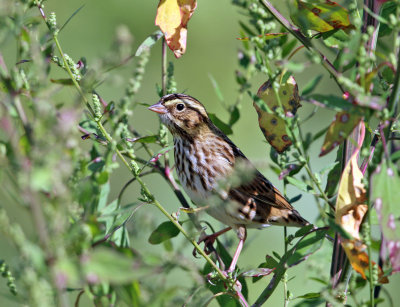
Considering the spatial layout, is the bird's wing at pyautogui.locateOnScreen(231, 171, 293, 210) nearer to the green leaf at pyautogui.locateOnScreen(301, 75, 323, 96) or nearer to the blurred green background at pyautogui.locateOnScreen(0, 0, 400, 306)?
the blurred green background at pyautogui.locateOnScreen(0, 0, 400, 306)

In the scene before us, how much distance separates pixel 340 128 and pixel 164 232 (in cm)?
81

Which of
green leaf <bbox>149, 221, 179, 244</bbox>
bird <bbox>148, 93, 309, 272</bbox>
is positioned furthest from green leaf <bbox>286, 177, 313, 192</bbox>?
bird <bbox>148, 93, 309, 272</bbox>

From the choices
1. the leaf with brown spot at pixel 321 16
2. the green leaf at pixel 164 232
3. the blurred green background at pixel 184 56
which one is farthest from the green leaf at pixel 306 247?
the blurred green background at pixel 184 56

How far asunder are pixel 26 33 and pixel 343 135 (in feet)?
1.93

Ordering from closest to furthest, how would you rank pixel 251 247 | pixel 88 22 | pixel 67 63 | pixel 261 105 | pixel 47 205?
pixel 47 205 → pixel 261 105 → pixel 67 63 → pixel 251 247 → pixel 88 22

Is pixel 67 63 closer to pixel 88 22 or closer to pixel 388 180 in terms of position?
pixel 388 180

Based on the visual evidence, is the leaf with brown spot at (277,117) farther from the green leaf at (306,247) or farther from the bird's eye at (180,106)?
the bird's eye at (180,106)

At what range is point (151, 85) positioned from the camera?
Answer: 4730mm

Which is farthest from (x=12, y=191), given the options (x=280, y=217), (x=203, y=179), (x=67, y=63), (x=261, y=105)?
(x=280, y=217)

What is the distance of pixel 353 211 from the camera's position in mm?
1434

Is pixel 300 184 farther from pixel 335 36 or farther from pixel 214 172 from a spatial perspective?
pixel 214 172

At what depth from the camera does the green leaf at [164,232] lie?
1896 mm

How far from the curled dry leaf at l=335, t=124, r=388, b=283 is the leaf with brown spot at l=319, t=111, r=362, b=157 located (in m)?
0.20

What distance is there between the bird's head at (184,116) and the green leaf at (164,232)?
3.58 ft
